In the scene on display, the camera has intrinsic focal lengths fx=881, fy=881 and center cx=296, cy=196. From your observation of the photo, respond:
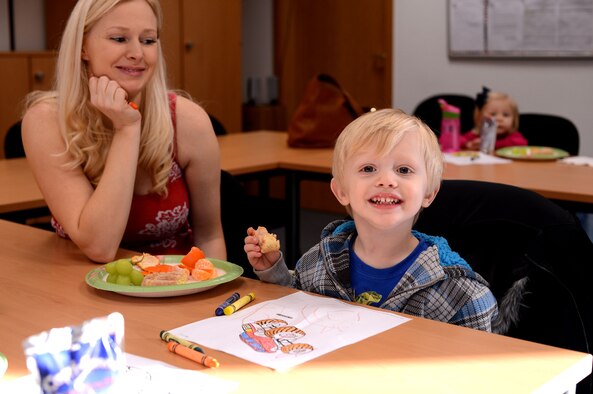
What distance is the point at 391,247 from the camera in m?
1.69

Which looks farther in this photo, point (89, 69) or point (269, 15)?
point (269, 15)

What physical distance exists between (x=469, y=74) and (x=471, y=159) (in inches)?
78.5

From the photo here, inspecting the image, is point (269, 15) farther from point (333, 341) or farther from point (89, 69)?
point (333, 341)

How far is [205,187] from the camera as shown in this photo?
2248 mm

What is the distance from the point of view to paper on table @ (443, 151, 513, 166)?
3500 millimetres

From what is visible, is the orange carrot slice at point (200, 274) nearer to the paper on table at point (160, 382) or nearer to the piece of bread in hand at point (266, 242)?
the piece of bread in hand at point (266, 242)

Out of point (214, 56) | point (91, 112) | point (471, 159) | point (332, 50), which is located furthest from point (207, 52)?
point (91, 112)

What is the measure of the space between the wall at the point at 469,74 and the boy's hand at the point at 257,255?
369cm

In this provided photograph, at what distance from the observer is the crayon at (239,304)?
147 centimetres

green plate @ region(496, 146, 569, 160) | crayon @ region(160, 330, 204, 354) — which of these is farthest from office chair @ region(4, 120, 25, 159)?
crayon @ region(160, 330, 204, 354)

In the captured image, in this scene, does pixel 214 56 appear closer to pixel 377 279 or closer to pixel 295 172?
pixel 295 172

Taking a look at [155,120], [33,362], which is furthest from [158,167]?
[33,362]

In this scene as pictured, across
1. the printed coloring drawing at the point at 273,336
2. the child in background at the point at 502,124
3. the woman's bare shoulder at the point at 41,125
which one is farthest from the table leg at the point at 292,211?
the printed coloring drawing at the point at 273,336

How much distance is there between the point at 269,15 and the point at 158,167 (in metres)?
4.41
